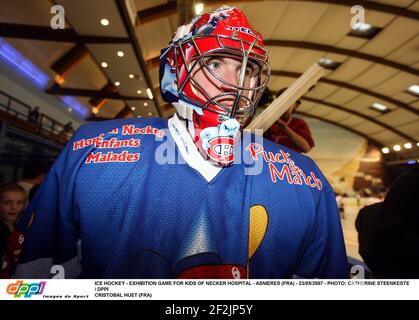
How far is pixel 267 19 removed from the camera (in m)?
6.98

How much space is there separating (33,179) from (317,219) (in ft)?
12.9

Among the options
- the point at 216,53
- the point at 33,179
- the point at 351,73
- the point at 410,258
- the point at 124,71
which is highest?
the point at 351,73

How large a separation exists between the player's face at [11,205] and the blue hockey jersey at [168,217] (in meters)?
1.98

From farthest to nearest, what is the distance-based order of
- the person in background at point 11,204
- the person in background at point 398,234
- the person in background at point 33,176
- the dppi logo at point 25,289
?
the person in background at point 33,176 → the person in background at point 11,204 → the person in background at point 398,234 → the dppi logo at point 25,289

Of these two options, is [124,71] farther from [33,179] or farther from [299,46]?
[299,46]

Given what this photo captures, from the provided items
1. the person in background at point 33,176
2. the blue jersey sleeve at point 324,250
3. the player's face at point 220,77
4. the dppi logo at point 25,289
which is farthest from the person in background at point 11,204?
the blue jersey sleeve at point 324,250

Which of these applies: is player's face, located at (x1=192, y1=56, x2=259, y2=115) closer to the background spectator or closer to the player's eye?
the player's eye

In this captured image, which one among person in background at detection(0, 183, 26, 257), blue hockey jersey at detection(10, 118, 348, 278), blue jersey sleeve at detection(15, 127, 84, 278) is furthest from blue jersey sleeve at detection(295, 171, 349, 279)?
person in background at detection(0, 183, 26, 257)

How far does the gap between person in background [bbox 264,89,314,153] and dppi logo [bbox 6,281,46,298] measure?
1814 millimetres

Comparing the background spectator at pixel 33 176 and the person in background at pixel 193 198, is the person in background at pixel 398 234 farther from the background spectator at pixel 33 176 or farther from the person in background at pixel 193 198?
A: the background spectator at pixel 33 176

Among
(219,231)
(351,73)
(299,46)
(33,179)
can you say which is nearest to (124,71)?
(33,179)

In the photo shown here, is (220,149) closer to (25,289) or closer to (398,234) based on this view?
(25,289)

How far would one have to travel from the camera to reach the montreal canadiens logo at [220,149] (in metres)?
0.87
